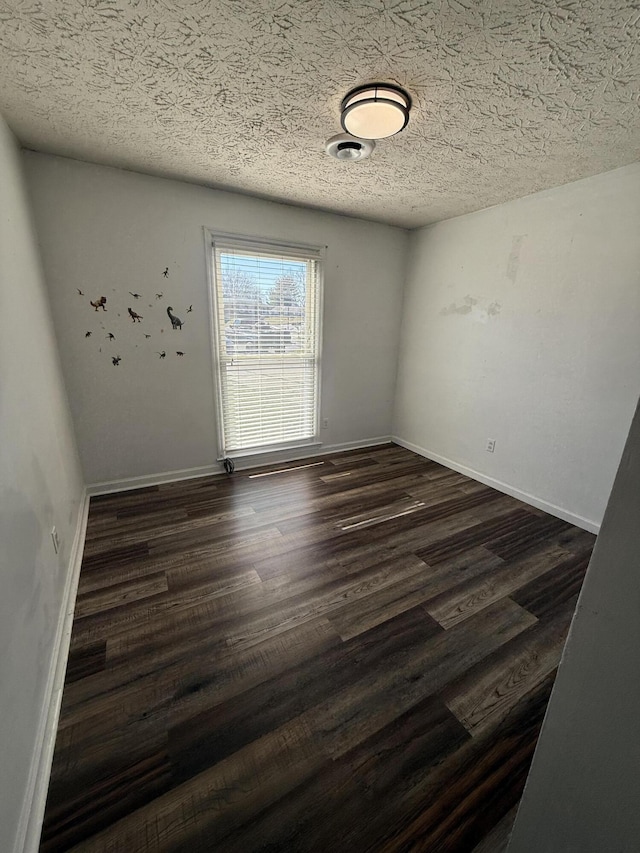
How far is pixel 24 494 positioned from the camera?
50.2 inches

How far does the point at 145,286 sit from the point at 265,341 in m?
1.06

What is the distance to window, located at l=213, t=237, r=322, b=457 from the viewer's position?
9.46 ft

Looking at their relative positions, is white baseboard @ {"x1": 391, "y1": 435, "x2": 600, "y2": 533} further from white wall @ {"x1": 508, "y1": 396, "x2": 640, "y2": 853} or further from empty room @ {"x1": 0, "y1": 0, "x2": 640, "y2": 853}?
white wall @ {"x1": 508, "y1": 396, "x2": 640, "y2": 853}

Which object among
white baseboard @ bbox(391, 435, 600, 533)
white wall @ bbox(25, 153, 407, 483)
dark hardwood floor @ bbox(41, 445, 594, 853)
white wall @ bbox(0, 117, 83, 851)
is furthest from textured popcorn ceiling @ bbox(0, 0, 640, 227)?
dark hardwood floor @ bbox(41, 445, 594, 853)

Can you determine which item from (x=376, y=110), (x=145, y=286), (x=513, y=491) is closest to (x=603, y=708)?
(x=376, y=110)

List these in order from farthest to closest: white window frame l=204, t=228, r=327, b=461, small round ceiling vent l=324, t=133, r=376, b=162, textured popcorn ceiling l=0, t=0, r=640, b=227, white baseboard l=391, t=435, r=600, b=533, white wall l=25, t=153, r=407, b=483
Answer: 1. white window frame l=204, t=228, r=327, b=461
2. white baseboard l=391, t=435, r=600, b=533
3. white wall l=25, t=153, r=407, b=483
4. small round ceiling vent l=324, t=133, r=376, b=162
5. textured popcorn ceiling l=0, t=0, r=640, b=227

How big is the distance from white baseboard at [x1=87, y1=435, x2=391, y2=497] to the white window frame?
67 mm

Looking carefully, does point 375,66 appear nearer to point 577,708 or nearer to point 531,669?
point 577,708

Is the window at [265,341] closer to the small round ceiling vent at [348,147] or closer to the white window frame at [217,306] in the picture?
the white window frame at [217,306]

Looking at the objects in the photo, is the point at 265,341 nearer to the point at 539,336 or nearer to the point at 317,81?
the point at 317,81

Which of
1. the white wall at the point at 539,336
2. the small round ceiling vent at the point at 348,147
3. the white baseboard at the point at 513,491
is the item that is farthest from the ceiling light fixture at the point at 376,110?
the white baseboard at the point at 513,491

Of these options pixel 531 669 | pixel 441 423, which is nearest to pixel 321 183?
pixel 441 423

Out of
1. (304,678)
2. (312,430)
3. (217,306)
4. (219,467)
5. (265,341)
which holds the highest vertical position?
(217,306)

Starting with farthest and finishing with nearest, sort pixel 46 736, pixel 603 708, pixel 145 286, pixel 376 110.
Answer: pixel 145 286 → pixel 376 110 → pixel 46 736 → pixel 603 708
